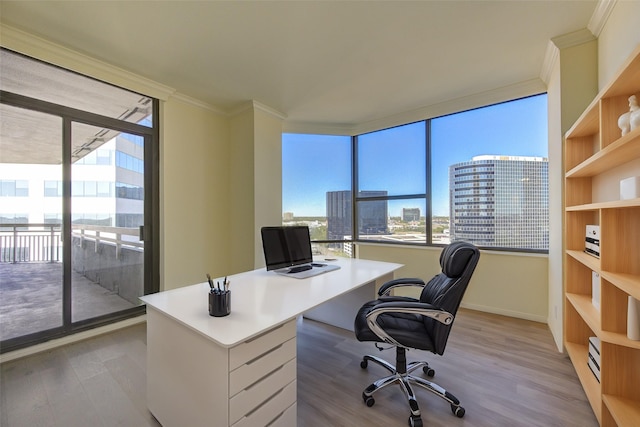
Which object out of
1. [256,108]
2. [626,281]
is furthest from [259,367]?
[256,108]

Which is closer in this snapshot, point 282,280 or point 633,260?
point 633,260

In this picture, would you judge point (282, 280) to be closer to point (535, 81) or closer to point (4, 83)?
point (4, 83)

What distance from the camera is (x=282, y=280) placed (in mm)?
2053

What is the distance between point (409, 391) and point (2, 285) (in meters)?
3.39

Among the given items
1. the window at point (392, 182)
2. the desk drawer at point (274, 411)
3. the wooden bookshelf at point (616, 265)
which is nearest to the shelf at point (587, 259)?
the wooden bookshelf at point (616, 265)

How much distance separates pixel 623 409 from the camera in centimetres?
130

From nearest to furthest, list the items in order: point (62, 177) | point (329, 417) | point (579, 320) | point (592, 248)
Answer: point (329, 417) → point (592, 248) → point (579, 320) → point (62, 177)

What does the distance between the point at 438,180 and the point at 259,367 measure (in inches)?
132

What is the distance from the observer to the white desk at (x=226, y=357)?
1144 millimetres

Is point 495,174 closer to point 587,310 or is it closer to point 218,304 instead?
point 587,310

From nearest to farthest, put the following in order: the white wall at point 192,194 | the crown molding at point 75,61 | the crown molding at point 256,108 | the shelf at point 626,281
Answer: the shelf at point 626,281 < the crown molding at point 75,61 < the white wall at point 192,194 < the crown molding at point 256,108

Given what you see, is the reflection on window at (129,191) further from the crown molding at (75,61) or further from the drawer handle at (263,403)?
the drawer handle at (263,403)

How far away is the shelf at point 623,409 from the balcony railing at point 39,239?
13.3 feet

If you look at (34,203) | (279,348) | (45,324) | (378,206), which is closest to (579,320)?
(279,348)
